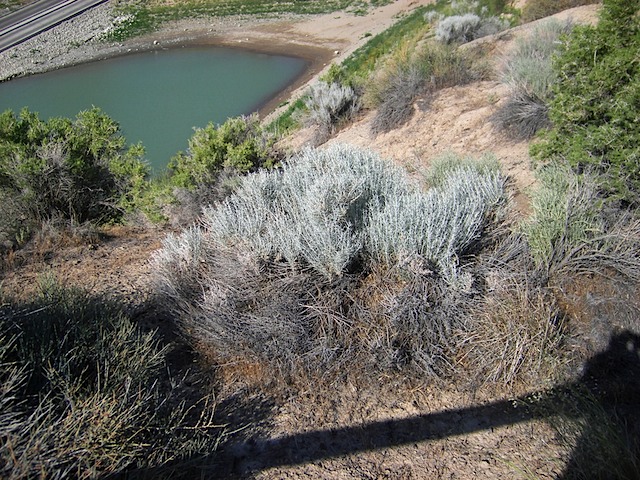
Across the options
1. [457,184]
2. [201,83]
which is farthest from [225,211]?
[201,83]

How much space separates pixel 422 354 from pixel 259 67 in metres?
21.8

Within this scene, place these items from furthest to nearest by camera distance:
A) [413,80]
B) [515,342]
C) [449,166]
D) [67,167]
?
1. [413,80]
2. [67,167]
3. [449,166]
4. [515,342]

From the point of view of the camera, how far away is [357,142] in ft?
32.0

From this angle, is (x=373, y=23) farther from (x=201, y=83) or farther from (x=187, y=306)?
(x=187, y=306)

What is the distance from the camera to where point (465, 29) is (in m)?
13.1

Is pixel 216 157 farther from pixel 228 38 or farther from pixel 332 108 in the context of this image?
pixel 228 38

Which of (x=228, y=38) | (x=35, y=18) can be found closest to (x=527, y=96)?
(x=228, y=38)

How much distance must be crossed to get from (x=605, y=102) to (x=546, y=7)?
31.2ft

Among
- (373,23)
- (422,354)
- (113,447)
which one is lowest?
(373,23)

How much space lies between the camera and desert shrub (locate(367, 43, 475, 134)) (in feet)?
31.2

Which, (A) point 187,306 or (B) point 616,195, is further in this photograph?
(B) point 616,195

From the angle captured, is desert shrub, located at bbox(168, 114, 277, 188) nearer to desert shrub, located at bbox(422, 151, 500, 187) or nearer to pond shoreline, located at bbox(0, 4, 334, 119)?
desert shrub, located at bbox(422, 151, 500, 187)

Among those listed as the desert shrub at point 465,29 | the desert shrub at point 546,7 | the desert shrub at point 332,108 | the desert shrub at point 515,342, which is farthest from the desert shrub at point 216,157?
the desert shrub at point 546,7

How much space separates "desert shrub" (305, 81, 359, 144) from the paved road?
25.7 metres
